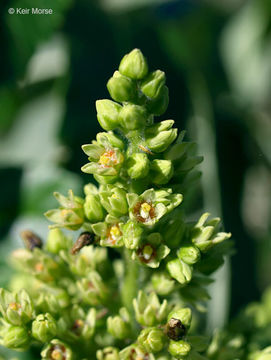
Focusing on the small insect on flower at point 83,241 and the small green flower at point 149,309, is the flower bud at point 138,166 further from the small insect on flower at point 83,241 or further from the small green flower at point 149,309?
the small green flower at point 149,309

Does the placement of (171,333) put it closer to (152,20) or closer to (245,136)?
(245,136)

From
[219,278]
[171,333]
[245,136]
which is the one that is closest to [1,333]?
[171,333]

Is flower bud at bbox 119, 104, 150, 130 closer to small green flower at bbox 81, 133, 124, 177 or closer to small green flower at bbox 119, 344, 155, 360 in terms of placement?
small green flower at bbox 81, 133, 124, 177

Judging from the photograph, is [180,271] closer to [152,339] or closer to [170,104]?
[152,339]

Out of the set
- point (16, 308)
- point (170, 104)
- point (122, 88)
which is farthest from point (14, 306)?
point (170, 104)

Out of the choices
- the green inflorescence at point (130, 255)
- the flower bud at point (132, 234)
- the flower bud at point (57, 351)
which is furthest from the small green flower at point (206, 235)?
the flower bud at point (57, 351)

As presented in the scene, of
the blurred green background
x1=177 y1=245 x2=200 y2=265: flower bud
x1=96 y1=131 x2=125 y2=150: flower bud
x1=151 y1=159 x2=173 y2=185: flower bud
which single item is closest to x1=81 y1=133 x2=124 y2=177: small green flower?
→ x1=96 y1=131 x2=125 y2=150: flower bud

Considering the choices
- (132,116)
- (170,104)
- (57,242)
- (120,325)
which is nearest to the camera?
(132,116)
